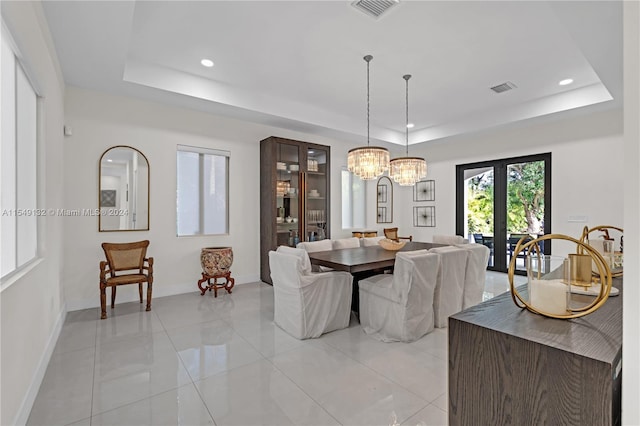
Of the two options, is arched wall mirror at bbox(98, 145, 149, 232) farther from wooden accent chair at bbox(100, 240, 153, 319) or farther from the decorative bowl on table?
the decorative bowl on table

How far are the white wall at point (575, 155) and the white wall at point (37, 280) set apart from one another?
6336 millimetres

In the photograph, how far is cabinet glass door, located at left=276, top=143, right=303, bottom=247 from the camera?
5.24m

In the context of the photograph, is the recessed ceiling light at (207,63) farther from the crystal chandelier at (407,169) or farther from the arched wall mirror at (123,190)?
the crystal chandelier at (407,169)

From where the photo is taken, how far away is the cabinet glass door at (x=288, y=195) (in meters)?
5.24

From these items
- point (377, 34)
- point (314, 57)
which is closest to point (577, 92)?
point (377, 34)

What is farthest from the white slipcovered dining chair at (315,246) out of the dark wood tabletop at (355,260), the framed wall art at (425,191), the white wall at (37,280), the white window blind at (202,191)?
the framed wall art at (425,191)

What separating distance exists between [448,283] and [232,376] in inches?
Result: 89.5

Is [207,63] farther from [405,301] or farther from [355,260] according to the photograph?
[405,301]

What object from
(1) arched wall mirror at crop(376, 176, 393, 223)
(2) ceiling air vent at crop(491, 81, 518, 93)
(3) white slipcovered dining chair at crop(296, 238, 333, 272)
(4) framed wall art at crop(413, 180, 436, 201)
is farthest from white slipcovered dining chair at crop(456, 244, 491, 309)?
(1) arched wall mirror at crop(376, 176, 393, 223)

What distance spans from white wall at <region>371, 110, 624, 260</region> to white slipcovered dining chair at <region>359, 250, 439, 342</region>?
3.63 meters

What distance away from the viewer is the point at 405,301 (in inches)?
111

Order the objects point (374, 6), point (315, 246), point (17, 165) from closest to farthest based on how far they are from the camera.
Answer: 1. point (17, 165)
2. point (374, 6)
3. point (315, 246)

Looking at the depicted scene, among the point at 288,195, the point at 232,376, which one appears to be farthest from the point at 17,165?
the point at 288,195

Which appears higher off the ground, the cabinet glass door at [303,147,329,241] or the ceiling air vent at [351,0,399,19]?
the ceiling air vent at [351,0,399,19]
